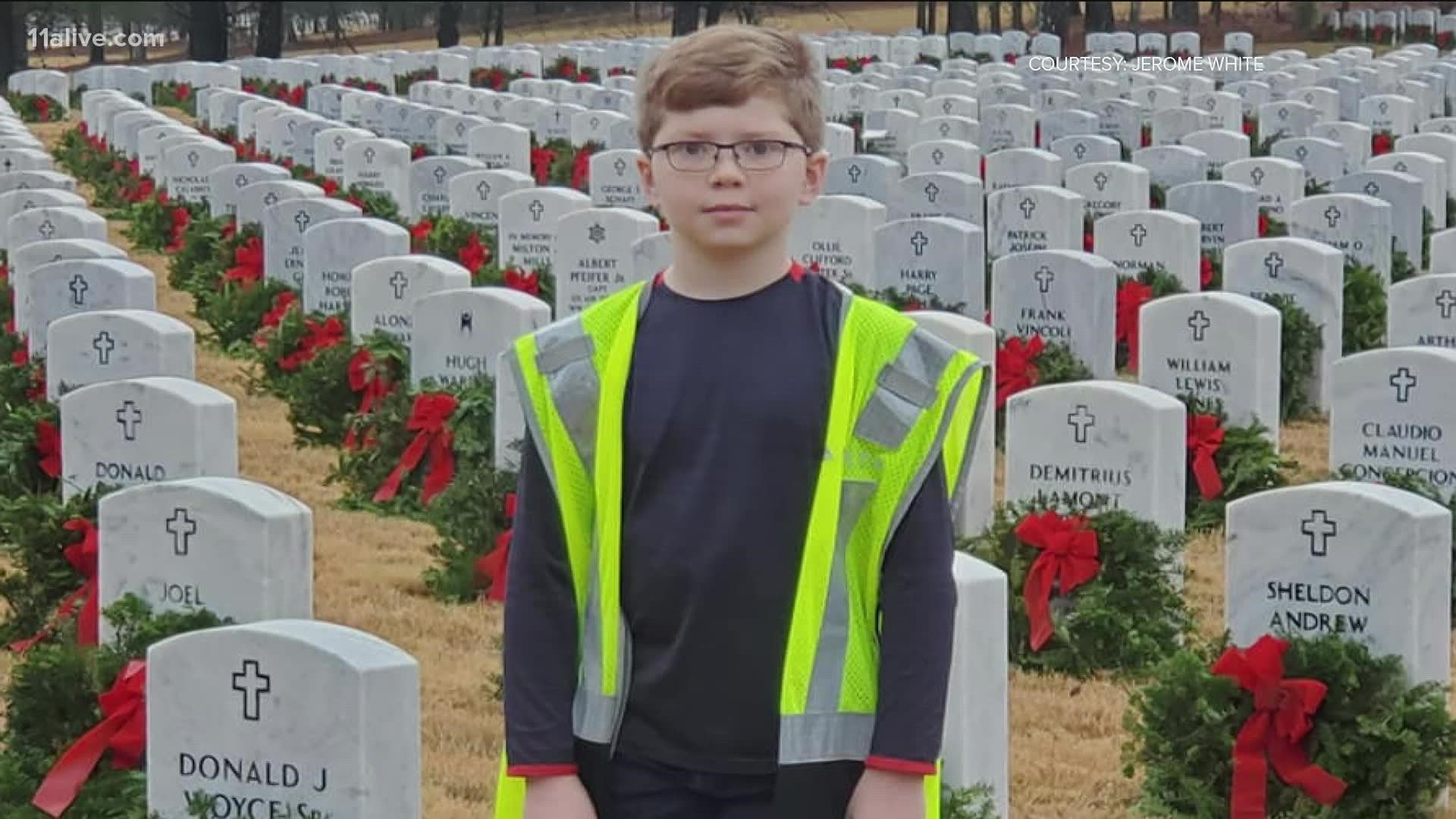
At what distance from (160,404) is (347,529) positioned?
2070 mm

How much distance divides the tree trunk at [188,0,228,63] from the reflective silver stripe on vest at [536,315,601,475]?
38.8m

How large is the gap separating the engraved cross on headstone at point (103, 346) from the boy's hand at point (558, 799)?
5.98 metres

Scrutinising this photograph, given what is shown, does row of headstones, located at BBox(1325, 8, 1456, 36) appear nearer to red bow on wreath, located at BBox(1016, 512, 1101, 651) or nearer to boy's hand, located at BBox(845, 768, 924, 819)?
red bow on wreath, located at BBox(1016, 512, 1101, 651)

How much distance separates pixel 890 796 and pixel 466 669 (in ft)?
14.0

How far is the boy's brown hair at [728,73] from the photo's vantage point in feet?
10.5

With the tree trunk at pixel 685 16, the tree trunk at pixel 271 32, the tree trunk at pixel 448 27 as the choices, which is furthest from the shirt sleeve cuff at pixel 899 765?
the tree trunk at pixel 448 27

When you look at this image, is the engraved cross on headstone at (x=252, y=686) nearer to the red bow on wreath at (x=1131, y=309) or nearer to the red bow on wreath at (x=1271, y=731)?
the red bow on wreath at (x=1271, y=731)

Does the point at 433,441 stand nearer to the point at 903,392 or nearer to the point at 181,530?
the point at 181,530

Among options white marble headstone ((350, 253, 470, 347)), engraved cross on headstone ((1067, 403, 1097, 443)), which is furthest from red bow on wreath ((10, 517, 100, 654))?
white marble headstone ((350, 253, 470, 347))

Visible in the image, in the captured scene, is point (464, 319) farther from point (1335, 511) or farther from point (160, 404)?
point (1335, 511)

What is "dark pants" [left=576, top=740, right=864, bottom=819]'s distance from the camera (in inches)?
127

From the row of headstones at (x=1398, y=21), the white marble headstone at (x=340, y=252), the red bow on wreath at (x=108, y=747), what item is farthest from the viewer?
the row of headstones at (x=1398, y=21)

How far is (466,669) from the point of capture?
24.2 feet

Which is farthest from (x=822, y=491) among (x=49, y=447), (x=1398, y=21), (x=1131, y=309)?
(x=1398, y=21)
